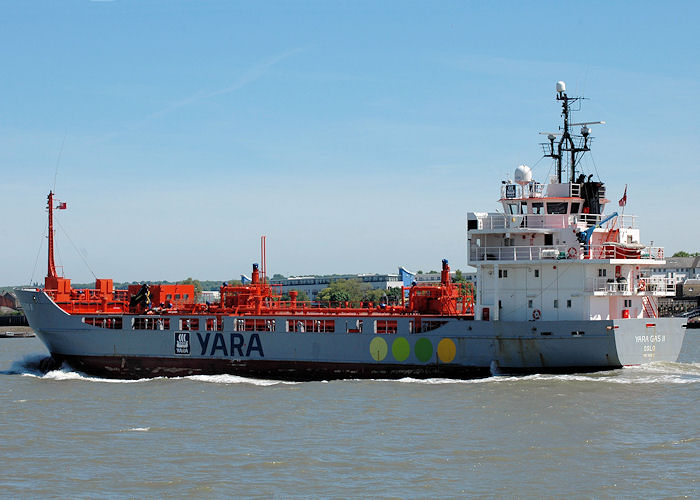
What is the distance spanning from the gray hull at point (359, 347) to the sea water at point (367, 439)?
81 centimetres

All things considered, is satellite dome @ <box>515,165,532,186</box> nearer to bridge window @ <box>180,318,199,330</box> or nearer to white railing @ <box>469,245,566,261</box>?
white railing @ <box>469,245,566,261</box>

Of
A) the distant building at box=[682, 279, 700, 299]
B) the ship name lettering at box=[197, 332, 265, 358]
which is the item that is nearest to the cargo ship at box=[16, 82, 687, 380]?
the ship name lettering at box=[197, 332, 265, 358]

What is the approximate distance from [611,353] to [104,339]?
2145 centimetres

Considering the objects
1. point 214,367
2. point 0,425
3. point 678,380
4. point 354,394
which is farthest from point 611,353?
point 0,425

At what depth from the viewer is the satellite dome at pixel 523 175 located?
34219mm

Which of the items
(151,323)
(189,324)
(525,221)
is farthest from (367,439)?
(151,323)

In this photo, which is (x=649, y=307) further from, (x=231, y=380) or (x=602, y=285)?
(x=231, y=380)

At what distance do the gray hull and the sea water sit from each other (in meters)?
0.81

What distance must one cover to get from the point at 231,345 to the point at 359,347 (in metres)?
5.74

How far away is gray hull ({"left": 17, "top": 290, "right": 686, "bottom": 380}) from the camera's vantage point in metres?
31.4

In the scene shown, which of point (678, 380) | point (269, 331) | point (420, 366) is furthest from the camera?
point (269, 331)

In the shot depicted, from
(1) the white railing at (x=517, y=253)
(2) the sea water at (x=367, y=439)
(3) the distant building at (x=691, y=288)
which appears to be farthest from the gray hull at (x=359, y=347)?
(3) the distant building at (x=691, y=288)

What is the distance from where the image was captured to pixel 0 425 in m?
26.6

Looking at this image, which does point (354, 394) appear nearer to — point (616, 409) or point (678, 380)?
point (616, 409)
